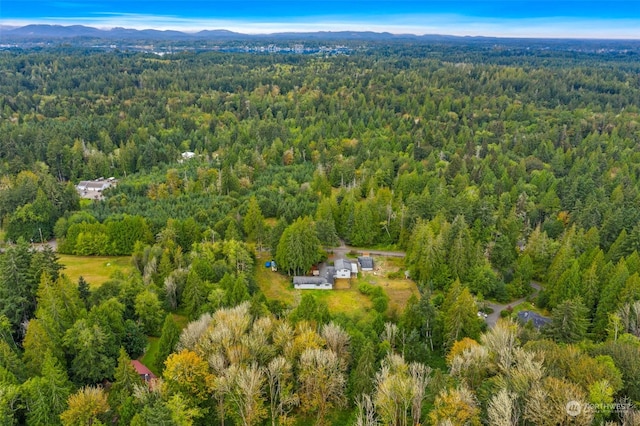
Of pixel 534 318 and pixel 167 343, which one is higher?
pixel 167 343

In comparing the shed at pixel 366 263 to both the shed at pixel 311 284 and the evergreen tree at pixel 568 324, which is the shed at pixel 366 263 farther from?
the evergreen tree at pixel 568 324

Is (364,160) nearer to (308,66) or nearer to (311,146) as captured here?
(311,146)

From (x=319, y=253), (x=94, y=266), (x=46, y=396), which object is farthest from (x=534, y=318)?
(x=94, y=266)

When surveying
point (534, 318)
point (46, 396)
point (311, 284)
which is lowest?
point (311, 284)

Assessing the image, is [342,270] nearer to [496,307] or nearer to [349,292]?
[349,292]

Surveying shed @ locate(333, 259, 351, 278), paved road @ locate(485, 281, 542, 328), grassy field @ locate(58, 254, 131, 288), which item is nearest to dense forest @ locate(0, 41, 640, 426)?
paved road @ locate(485, 281, 542, 328)

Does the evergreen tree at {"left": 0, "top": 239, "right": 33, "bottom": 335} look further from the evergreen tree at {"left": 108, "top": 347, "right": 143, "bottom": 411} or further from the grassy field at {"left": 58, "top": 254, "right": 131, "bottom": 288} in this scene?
the evergreen tree at {"left": 108, "top": 347, "right": 143, "bottom": 411}

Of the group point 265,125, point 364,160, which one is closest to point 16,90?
point 265,125
